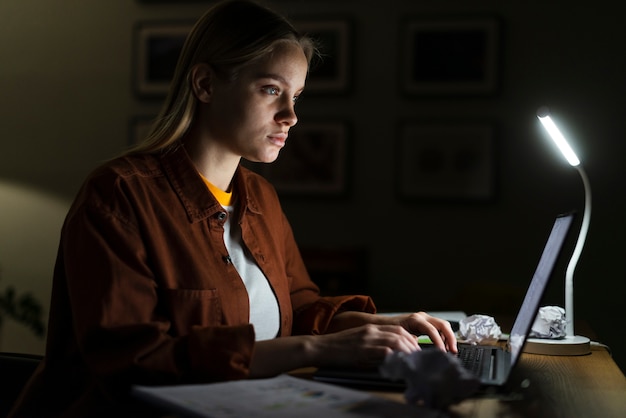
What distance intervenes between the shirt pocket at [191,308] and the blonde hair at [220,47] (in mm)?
343

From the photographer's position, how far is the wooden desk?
3.55ft

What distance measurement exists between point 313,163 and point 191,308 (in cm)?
253

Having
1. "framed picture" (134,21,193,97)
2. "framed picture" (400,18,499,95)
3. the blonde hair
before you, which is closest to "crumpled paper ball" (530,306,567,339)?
the blonde hair

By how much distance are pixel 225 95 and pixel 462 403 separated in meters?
0.80

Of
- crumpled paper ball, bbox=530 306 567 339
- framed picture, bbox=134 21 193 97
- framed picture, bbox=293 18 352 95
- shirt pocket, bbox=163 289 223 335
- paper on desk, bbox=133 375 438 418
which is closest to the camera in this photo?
paper on desk, bbox=133 375 438 418

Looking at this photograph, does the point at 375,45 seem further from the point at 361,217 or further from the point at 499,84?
the point at 361,217

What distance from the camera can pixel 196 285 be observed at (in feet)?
4.48

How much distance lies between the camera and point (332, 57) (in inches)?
150

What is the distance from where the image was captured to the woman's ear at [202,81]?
155cm

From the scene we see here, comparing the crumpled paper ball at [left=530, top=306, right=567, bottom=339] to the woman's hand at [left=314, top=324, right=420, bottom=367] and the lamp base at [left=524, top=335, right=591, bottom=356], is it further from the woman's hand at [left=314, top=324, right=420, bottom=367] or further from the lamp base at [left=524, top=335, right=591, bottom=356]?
the woman's hand at [left=314, top=324, right=420, bottom=367]

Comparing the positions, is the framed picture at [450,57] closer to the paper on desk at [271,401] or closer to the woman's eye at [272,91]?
the woman's eye at [272,91]

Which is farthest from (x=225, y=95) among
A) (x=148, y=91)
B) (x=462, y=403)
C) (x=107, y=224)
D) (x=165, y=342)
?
(x=148, y=91)

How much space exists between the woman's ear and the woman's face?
11mm

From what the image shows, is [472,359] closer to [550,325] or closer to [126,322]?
[550,325]
